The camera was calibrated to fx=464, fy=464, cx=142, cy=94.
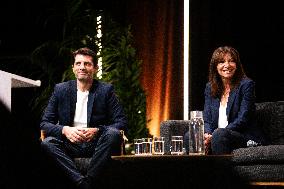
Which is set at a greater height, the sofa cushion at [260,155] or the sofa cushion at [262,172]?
the sofa cushion at [260,155]

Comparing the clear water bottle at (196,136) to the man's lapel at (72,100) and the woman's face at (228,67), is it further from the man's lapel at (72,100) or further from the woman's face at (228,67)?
the man's lapel at (72,100)

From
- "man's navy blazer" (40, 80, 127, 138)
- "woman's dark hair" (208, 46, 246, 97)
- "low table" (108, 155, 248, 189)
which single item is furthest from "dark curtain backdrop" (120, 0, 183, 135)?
"low table" (108, 155, 248, 189)

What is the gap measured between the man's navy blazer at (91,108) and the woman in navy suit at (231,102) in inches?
26.8

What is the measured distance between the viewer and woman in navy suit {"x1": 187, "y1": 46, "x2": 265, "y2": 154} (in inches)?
129

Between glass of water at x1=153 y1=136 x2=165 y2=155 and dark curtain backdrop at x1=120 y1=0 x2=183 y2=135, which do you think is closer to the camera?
glass of water at x1=153 y1=136 x2=165 y2=155

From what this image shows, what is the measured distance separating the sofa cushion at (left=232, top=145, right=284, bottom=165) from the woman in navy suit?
0.15 meters

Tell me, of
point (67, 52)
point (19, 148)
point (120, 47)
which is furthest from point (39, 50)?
point (19, 148)

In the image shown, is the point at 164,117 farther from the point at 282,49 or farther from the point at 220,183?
the point at 220,183

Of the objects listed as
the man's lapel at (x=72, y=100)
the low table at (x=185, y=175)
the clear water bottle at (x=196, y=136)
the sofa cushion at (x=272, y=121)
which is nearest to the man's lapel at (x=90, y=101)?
the man's lapel at (x=72, y=100)

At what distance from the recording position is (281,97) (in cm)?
471

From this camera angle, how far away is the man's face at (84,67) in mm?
3383

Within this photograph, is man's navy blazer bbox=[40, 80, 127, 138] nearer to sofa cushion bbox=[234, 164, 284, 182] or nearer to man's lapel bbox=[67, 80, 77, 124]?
man's lapel bbox=[67, 80, 77, 124]

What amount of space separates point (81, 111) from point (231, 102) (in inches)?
43.4

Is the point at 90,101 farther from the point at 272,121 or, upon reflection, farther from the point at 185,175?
the point at 272,121
